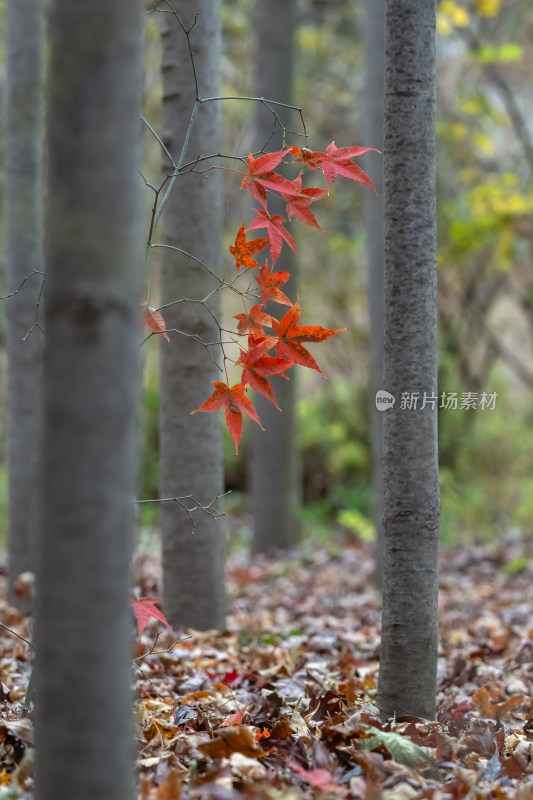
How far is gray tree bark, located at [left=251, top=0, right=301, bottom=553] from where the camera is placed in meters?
7.09

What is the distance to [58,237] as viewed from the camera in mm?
1392

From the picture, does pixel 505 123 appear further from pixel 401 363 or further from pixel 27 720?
pixel 27 720

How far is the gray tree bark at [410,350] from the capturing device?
7.68ft

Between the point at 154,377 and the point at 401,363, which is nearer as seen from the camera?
the point at 401,363

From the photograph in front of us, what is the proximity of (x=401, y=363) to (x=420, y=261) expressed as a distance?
306 mm

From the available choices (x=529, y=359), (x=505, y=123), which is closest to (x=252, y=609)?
(x=505, y=123)

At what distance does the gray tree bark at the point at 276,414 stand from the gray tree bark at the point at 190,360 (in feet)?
9.21

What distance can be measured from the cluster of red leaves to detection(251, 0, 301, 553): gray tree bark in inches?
180

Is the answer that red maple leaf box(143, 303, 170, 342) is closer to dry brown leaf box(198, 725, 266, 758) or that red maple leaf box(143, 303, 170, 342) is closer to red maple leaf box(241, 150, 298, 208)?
red maple leaf box(241, 150, 298, 208)

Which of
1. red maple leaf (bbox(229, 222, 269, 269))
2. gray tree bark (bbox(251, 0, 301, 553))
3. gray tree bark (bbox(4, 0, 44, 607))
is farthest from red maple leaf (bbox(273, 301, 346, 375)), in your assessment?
gray tree bark (bbox(251, 0, 301, 553))

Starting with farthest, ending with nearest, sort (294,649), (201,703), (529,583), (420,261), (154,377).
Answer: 1. (154,377)
2. (529,583)
3. (294,649)
4. (201,703)
5. (420,261)

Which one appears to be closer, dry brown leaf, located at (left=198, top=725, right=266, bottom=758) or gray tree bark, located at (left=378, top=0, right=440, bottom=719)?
dry brown leaf, located at (left=198, top=725, right=266, bottom=758)

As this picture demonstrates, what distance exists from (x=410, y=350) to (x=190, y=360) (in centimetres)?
170

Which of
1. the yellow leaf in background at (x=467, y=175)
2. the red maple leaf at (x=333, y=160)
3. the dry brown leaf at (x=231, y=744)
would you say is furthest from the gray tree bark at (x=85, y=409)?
the yellow leaf in background at (x=467, y=175)
